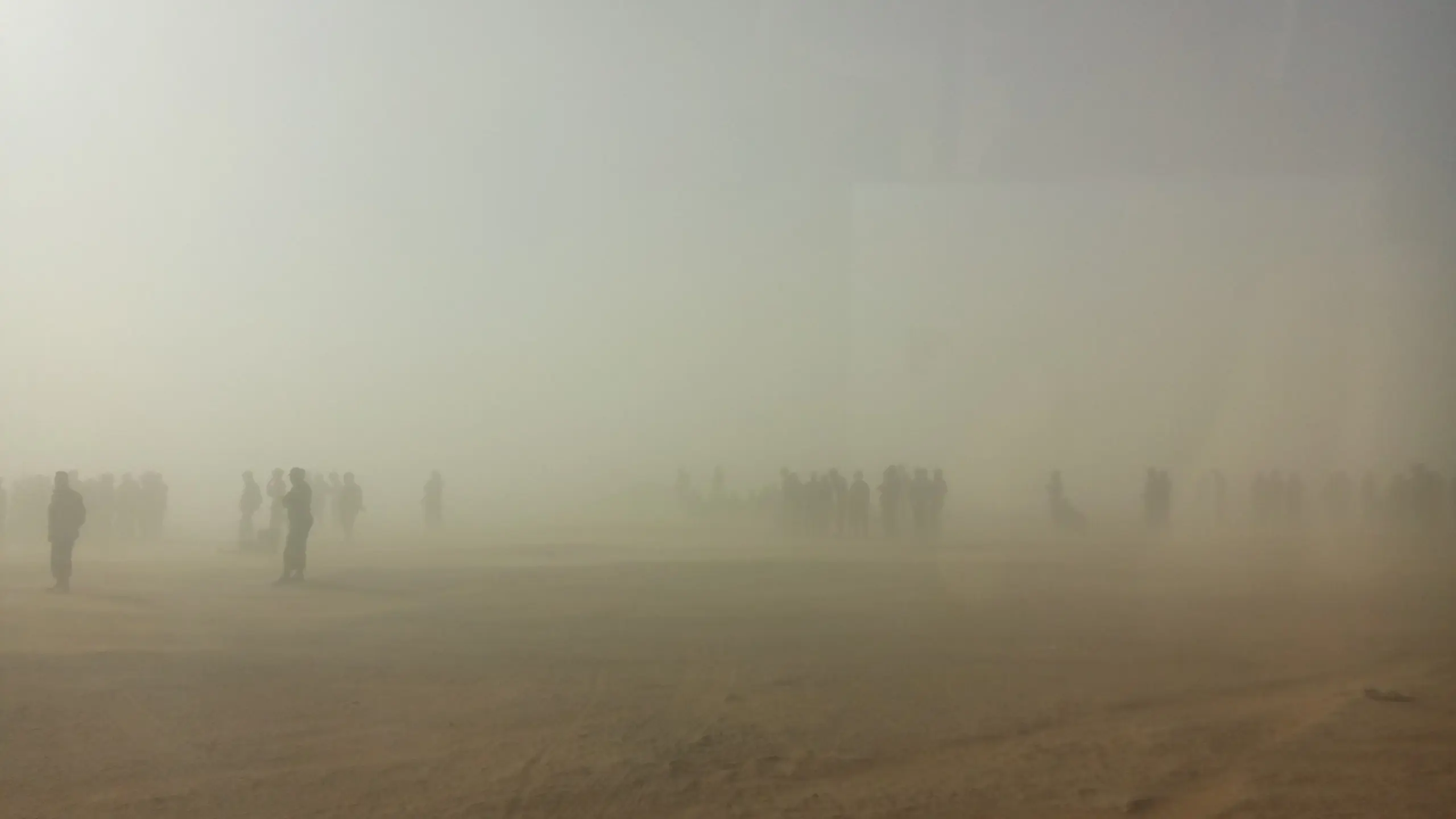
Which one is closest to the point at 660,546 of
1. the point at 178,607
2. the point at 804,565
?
the point at 804,565

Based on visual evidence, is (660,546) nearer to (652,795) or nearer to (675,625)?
(675,625)

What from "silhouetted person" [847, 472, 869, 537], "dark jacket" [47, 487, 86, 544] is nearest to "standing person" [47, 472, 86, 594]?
"dark jacket" [47, 487, 86, 544]

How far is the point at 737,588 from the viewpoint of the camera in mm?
15938

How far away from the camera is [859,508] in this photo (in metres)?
24.3

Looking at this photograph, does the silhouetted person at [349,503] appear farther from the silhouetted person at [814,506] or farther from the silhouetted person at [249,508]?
the silhouetted person at [814,506]

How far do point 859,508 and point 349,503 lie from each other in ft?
41.2

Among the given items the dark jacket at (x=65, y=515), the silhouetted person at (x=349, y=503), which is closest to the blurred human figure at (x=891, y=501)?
the silhouetted person at (x=349, y=503)

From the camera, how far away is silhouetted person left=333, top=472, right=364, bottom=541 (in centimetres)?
1758

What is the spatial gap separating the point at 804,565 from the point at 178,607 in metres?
11.0

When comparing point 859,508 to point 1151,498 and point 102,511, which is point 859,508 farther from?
point 102,511

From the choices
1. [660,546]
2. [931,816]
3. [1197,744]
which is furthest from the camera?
[660,546]

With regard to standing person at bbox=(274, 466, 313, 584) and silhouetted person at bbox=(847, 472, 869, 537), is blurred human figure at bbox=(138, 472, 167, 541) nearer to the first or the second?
standing person at bbox=(274, 466, 313, 584)

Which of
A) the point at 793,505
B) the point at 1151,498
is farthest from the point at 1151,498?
the point at 793,505

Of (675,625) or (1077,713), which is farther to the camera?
(675,625)
